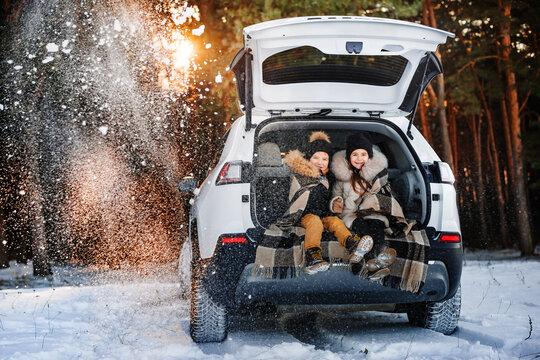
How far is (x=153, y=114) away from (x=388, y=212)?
1181cm

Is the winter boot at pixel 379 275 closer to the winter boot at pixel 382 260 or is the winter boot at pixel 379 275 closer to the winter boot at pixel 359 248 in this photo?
the winter boot at pixel 382 260

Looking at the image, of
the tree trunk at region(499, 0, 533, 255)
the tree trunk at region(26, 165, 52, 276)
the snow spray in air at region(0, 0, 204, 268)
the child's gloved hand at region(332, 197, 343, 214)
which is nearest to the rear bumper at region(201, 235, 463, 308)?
the child's gloved hand at region(332, 197, 343, 214)

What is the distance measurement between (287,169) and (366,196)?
0.77 m

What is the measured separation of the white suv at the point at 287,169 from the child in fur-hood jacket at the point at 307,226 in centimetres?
10

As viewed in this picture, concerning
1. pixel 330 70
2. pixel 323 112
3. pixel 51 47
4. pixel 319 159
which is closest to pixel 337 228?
pixel 319 159

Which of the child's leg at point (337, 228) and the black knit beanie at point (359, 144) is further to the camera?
the black knit beanie at point (359, 144)

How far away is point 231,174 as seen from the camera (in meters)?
3.63

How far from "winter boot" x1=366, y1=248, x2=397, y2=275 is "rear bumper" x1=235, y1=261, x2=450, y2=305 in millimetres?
119

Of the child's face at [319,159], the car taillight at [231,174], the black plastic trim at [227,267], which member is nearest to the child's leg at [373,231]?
the child's face at [319,159]

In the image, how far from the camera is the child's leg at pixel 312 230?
3.57m

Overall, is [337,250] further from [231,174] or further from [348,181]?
[231,174]

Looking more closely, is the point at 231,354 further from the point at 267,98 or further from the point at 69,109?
the point at 69,109

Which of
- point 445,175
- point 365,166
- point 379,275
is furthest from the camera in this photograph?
point 365,166

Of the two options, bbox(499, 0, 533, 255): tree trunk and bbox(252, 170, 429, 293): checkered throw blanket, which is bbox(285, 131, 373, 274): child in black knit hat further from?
bbox(499, 0, 533, 255): tree trunk
